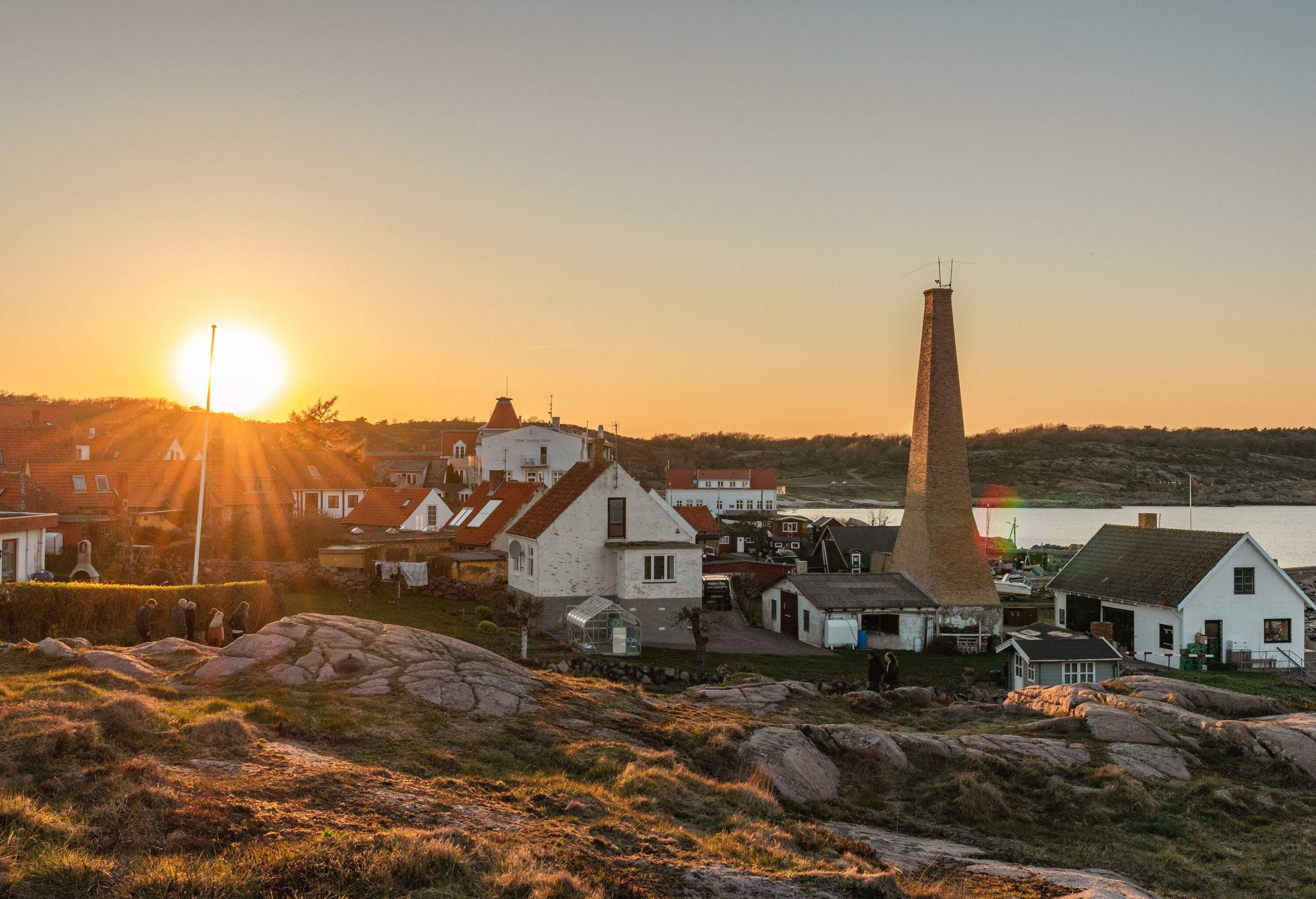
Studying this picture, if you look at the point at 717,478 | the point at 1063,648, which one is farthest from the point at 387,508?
the point at 717,478

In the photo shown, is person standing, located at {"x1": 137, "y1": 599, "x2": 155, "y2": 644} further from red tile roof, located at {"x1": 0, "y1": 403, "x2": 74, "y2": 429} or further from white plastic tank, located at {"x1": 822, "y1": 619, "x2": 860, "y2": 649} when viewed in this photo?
red tile roof, located at {"x1": 0, "y1": 403, "x2": 74, "y2": 429}

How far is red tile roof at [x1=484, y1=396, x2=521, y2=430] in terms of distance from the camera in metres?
97.7

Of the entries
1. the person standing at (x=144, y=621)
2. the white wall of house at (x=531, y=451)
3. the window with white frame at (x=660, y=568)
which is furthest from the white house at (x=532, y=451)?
the person standing at (x=144, y=621)

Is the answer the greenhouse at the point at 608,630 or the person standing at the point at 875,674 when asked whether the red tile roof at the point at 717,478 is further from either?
the person standing at the point at 875,674

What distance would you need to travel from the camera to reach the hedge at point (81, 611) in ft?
79.6

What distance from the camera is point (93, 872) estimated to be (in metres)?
8.02

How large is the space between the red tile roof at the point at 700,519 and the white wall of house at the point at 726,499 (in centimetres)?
4219

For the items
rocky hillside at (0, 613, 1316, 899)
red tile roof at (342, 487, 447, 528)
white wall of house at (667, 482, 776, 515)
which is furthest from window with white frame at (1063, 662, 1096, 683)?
white wall of house at (667, 482, 776, 515)

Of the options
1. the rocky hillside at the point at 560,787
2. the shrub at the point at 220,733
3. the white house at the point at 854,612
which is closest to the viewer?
the rocky hillside at the point at 560,787

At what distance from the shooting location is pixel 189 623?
25328mm

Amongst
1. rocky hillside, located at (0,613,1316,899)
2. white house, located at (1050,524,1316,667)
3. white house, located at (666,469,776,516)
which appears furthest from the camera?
white house, located at (666,469,776,516)

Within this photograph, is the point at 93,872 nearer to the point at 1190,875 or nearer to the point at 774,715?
the point at 1190,875

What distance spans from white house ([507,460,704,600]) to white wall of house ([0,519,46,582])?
18681mm

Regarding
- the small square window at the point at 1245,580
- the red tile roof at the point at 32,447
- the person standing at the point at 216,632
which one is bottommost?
the person standing at the point at 216,632
